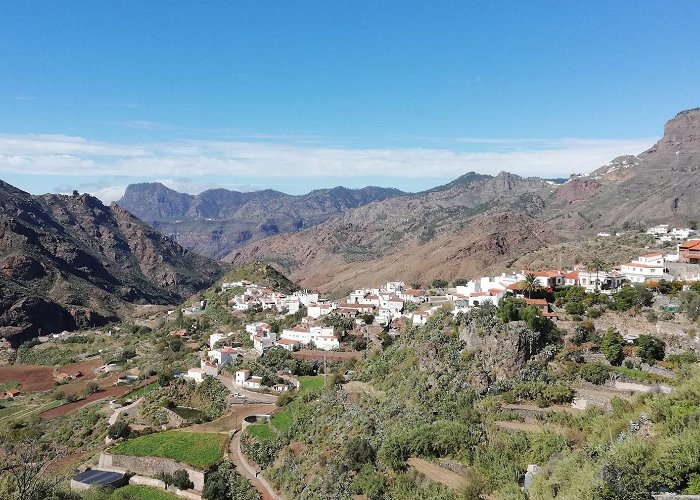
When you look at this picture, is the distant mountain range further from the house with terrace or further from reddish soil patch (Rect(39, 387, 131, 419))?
reddish soil patch (Rect(39, 387, 131, 419))

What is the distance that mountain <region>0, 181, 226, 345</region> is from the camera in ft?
327

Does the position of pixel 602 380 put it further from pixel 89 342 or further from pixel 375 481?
pixel 89 342

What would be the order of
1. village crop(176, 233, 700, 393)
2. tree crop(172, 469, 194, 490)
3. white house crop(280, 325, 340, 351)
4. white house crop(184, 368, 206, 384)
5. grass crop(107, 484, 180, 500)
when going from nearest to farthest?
grass crop(107, 484, 180, 500) < tree crop(172, 469, 194, 490) < village crop(176, 233, 700, 393) < white house crop(184, 368, 206, 384) < white house crop(280, 325, 340, 351)

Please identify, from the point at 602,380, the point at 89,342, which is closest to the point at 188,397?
the point at 602,380

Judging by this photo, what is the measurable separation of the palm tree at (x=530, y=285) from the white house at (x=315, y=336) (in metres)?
17.9

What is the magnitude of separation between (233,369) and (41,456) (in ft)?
52.6

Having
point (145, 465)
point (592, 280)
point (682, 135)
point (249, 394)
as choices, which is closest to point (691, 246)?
point (592, 280)

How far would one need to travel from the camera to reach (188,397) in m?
44.3

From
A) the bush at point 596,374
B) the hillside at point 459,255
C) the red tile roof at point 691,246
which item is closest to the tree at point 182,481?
the bush at point 596,374

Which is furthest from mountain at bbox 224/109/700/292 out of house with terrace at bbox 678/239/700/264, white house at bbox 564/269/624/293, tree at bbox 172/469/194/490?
tree at bbox 172/469/194/490

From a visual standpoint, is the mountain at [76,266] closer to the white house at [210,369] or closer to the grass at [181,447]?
the white house at [210,369]

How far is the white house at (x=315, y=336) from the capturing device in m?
50.2

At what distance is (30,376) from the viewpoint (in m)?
68.5

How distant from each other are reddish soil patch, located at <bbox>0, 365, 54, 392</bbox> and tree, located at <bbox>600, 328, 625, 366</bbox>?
5824 centimetres
